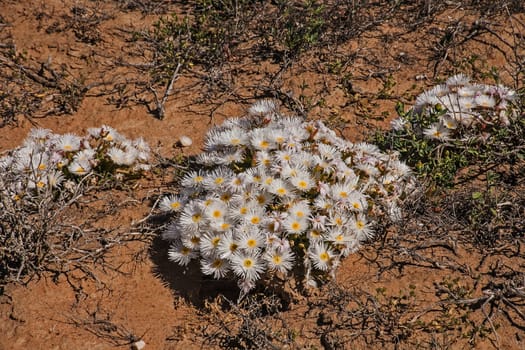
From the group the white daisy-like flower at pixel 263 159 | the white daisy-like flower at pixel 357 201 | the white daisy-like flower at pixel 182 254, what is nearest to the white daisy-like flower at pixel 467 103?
the white daisy-like flower at pixel 357 201

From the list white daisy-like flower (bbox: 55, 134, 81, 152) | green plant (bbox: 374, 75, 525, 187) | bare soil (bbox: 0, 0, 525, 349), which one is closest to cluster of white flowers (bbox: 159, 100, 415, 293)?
bare soil (bbox: 0, 0, 525, 349)

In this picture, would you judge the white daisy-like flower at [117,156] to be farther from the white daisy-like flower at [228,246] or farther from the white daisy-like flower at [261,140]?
the white daisy-like flower at [228,246]

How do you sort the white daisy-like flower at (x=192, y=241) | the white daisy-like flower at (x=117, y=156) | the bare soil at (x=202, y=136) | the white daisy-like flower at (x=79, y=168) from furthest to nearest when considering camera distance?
1. the white daisy-like flower at (x=117, y=156)
2. the white daisy-like flower at (x=79, y=168)
3. the white daisy-like flower at (x=192, y=241)
4. the bare soil at (x=202, y=136)

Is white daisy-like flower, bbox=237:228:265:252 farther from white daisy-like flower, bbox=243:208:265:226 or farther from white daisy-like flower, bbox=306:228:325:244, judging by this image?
white daisy-like flower, bbox=306:228:325:244

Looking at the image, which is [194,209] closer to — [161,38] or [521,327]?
[521,327]

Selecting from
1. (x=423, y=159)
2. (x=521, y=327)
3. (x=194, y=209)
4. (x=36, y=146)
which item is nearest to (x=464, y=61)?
(x=423, y=159)

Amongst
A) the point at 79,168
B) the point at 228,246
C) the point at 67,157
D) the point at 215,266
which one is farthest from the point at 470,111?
the point at 67,157
